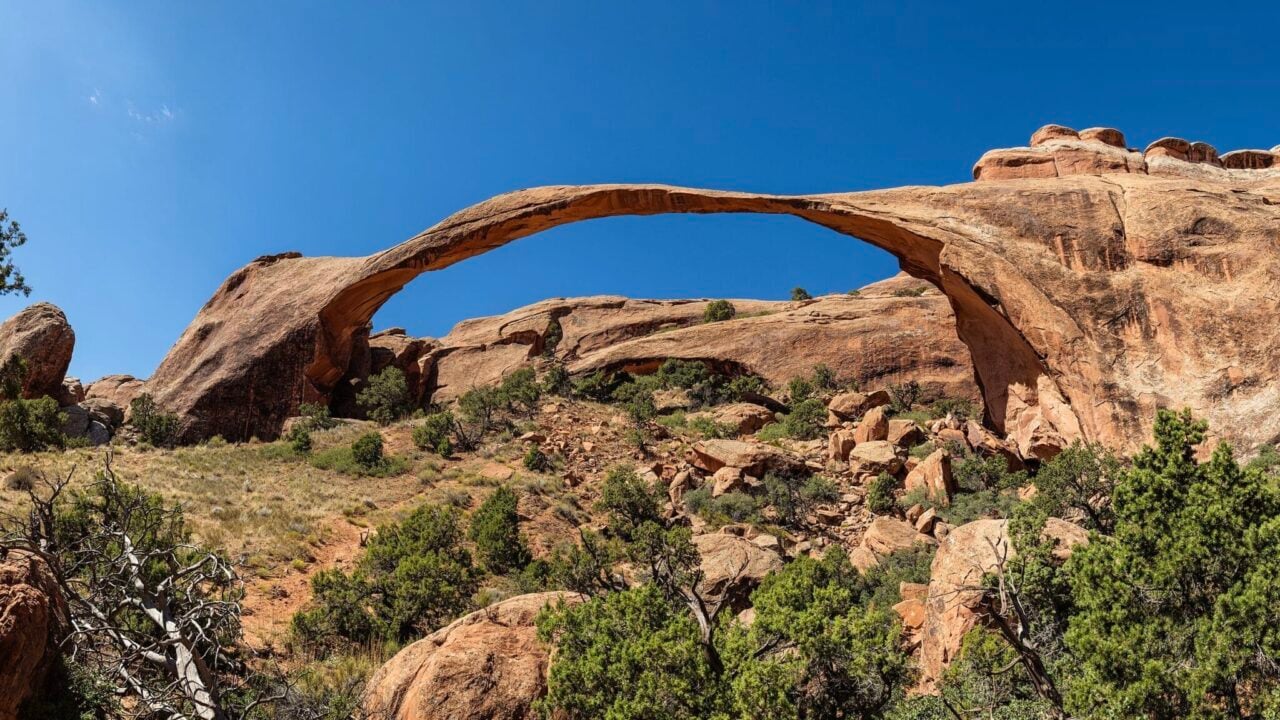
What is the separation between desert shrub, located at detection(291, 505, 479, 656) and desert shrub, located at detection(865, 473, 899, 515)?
9.16 metres

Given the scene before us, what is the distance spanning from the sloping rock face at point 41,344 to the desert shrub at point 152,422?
2407 mm

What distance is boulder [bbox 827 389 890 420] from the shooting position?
24453mm

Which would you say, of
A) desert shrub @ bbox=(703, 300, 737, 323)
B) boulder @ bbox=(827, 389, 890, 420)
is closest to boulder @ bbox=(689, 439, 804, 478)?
boulder @ bbox=(827, 389, 890, 420)

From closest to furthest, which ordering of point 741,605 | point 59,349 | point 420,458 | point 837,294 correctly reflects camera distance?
point 741,605
point 420,458
point 59,349
point 837,294

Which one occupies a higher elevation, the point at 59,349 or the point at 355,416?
the point at 59,349

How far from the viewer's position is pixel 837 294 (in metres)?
40.9

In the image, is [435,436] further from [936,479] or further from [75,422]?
[936,479]

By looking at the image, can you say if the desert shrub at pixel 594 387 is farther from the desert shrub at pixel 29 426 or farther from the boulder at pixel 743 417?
the desert shrub at pixel 29 426

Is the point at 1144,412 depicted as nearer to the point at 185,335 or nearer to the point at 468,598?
the point at 468,598

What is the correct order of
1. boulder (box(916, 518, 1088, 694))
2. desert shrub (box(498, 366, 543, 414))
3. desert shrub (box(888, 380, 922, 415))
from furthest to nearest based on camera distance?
desert shrub (box(888, 380, 922, 415)) < desert shrub (box(498, 366, 543, 414)) < boulder (box(916, 518, 1088, 694))

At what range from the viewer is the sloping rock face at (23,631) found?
16.9ft

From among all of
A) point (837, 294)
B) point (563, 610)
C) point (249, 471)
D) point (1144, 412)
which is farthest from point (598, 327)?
point (563, 610)

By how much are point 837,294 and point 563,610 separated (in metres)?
35.1

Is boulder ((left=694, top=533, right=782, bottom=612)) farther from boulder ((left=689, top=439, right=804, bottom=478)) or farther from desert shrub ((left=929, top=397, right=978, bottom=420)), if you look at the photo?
desert shrub ((left=929, top=397, right=978, bottom=420))
